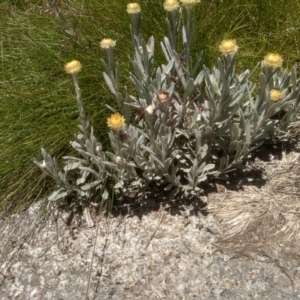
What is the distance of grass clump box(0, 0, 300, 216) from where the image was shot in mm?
1908

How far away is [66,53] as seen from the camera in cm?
220

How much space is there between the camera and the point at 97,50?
220 cm

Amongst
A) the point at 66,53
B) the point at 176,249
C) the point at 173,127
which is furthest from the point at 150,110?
the point at 66,53

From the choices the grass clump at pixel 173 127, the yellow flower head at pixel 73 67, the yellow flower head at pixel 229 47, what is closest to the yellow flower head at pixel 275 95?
the grass clump at pixel 173 127

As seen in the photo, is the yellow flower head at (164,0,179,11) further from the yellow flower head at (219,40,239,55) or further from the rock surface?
the rock surface

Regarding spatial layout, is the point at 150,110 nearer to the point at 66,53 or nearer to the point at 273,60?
the point at 273,60

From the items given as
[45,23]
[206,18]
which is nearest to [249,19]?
[206,18]

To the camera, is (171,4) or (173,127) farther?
(173,127)

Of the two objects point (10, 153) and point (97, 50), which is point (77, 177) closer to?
point (10, 153)

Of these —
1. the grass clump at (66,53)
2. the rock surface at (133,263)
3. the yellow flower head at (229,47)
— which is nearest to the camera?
the yellow flower head at (229,47)

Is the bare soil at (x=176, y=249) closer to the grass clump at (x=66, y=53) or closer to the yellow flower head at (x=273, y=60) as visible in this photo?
the grass clump at (x=66, y=53)

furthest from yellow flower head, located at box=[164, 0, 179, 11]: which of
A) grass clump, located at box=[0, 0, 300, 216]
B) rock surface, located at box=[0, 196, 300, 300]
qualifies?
rock surface, located at box=[0, 196, 300, 300]

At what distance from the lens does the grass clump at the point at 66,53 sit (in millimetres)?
1908

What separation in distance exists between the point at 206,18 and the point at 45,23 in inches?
31.6
